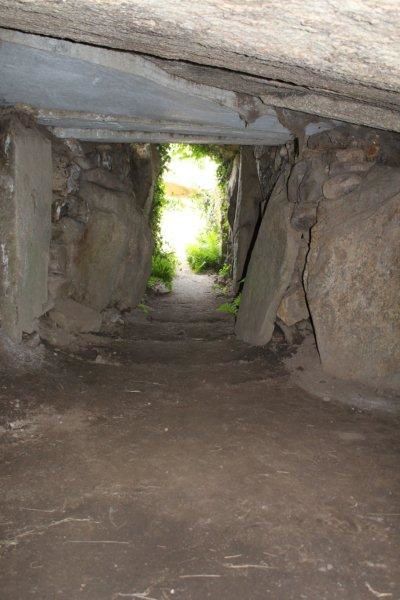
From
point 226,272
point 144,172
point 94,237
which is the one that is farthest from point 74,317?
point 226,272

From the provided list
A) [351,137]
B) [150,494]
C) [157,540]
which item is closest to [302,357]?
[351,137]

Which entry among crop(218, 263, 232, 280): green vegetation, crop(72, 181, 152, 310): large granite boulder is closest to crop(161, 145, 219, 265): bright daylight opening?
crop(218, 263, 232, 280): green vegetation

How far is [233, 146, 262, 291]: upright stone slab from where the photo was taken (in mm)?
9180

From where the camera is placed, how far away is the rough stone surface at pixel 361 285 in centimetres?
459

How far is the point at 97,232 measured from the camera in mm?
6605

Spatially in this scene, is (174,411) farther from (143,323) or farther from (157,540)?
(143,323)

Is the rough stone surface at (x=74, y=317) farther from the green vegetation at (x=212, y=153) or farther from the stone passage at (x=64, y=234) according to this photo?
the green vegetation at (x=212, y=153)

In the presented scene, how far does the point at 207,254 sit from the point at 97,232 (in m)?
7.63

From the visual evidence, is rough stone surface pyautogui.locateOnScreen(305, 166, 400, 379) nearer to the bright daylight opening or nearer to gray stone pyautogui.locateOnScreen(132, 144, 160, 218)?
gray stone pyautogui.locateOnScreen(132, 144, 160, 218)

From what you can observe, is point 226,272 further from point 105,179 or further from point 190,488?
point 190,488

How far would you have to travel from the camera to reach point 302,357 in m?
5.27

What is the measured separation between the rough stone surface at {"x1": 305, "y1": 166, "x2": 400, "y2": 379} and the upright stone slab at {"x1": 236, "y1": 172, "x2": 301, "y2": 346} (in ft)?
2.02

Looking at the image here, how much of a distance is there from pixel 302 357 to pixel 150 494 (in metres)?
2.79

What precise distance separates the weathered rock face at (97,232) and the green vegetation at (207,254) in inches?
226
